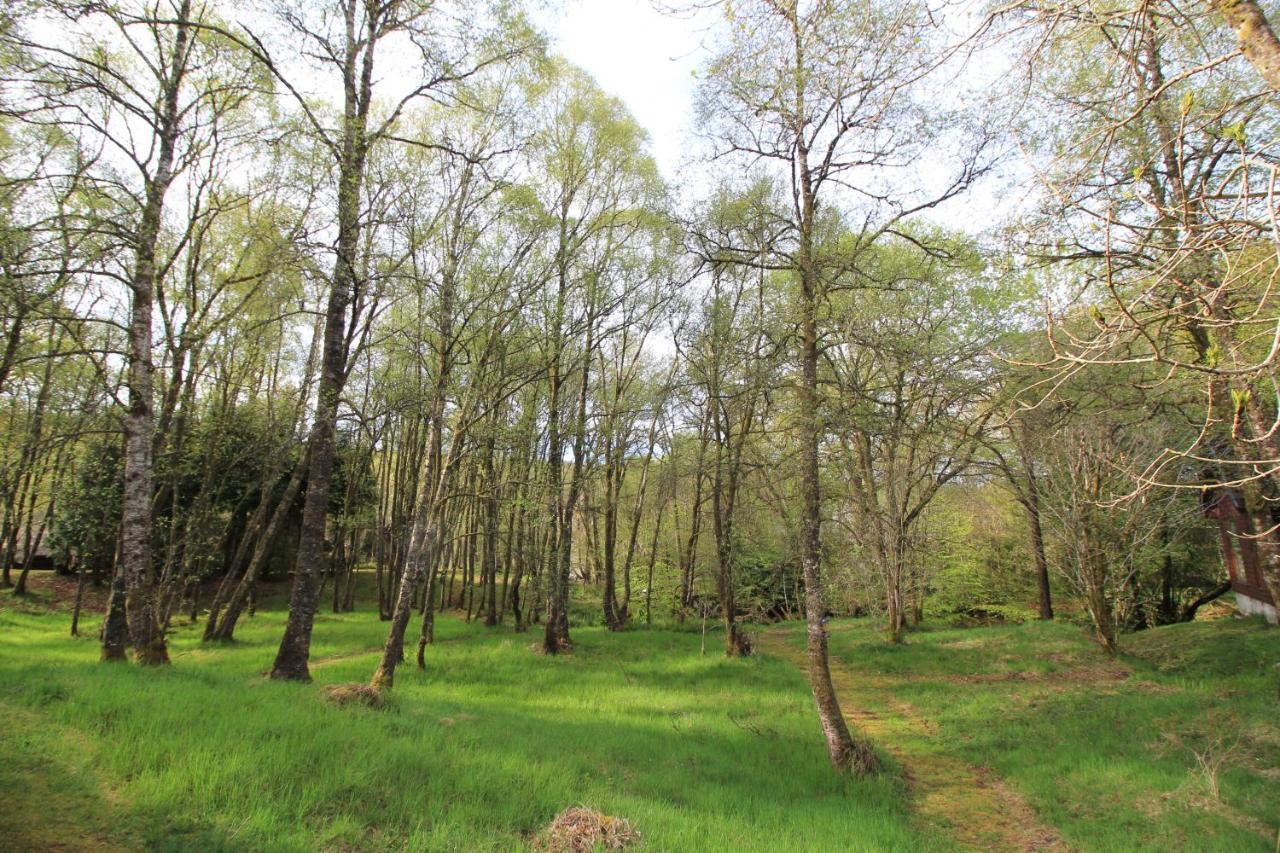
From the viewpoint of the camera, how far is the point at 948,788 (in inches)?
295

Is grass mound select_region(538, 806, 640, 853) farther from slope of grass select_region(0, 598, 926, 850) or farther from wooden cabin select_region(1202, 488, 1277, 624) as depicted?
wooden cabin select_region(1202, 488, 1277, 624)

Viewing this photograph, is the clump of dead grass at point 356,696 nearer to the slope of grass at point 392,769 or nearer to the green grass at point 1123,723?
the slope of grass at point 392,769

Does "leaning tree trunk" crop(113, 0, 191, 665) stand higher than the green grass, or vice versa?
"leaning tree trunk" crop(113, 0, 191, 665)

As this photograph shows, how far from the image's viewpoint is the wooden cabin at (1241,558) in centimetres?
1494

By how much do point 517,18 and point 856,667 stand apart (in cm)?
1622

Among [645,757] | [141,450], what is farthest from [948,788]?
[141,450]

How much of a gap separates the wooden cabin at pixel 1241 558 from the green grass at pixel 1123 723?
1956 mm

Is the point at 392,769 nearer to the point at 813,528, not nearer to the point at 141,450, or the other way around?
the point at 813,528

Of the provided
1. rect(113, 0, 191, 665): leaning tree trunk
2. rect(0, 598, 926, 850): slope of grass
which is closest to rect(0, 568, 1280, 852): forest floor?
rect(0, 598, 926, 850): slope of grass

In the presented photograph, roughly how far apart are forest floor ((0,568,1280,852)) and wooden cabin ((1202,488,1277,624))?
11.3ft

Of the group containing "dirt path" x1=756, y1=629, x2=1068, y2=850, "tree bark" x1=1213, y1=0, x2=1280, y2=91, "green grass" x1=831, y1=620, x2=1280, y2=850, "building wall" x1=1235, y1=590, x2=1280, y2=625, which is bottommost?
"dirt path" x1=756, y1=629, x2=1068, y2=850

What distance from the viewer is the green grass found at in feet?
19.0

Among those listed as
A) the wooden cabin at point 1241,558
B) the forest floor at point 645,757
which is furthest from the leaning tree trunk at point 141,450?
the wooden cabin at point 1241,558

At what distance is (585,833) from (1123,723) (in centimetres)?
827
